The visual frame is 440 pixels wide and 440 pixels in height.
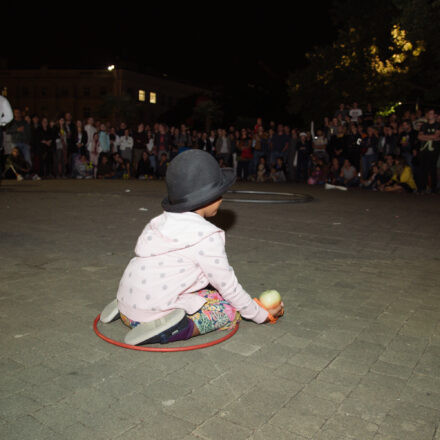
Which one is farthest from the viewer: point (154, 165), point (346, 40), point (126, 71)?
point (126, 71)

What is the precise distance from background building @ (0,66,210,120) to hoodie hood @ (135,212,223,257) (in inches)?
3178

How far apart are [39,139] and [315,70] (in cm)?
1720

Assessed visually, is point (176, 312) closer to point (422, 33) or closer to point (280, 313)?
point (280, 313)

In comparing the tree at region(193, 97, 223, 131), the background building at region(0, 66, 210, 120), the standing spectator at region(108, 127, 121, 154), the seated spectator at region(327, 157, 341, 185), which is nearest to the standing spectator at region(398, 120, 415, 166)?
the seated spectator at region(327, 157, 341, 185)

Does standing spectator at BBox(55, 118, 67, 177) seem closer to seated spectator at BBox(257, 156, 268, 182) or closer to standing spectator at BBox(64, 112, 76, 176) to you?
standing spectator at BBox(64, 112, 76, 176)

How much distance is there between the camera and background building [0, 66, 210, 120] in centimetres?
8250

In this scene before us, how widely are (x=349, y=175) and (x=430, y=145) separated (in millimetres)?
3409

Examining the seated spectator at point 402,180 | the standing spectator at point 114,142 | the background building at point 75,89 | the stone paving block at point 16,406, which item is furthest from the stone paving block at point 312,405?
the background building at point 75,89

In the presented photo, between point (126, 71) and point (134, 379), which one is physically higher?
point (126, 71)

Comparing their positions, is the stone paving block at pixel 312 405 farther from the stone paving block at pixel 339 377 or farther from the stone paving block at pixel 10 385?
the stone paving block at pixel 10 385

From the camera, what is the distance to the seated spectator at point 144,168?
2089 cm

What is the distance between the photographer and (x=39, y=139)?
63.0 ft

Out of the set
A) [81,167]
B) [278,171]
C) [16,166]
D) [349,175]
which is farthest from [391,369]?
[81,167]

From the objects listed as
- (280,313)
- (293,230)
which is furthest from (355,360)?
(293,230)
